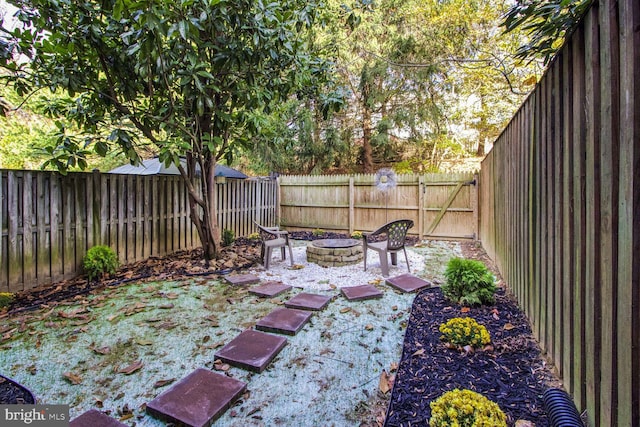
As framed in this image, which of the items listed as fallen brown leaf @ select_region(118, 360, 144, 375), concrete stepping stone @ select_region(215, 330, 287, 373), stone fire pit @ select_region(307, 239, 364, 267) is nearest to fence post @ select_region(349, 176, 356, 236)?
stone fire pit @ select_region(307, 239, 364, 267)

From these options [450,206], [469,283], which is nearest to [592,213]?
[469,283]

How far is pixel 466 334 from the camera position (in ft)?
7.41

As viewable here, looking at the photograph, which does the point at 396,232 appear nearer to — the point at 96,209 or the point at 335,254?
the point at 335,254

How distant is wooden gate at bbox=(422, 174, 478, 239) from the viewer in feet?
23.4

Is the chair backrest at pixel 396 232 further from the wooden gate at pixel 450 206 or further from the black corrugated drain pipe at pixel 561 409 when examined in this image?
the wooden gate at pixel 450 206

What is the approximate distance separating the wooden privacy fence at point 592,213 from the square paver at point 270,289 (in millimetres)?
2494

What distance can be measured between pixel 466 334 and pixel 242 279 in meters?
Answer: 2.84

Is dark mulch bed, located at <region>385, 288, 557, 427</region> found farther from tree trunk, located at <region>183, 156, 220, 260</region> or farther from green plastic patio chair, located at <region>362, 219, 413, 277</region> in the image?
tree trunk, located at <region>183, 156, 220, 260</region>

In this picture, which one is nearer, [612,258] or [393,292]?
[612,258]

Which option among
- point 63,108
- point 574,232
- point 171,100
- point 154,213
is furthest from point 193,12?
point 574,232

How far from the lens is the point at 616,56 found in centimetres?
108

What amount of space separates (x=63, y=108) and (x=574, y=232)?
240 inches

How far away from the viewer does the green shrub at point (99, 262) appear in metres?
4.07

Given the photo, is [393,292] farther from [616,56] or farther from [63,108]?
[63,108]
